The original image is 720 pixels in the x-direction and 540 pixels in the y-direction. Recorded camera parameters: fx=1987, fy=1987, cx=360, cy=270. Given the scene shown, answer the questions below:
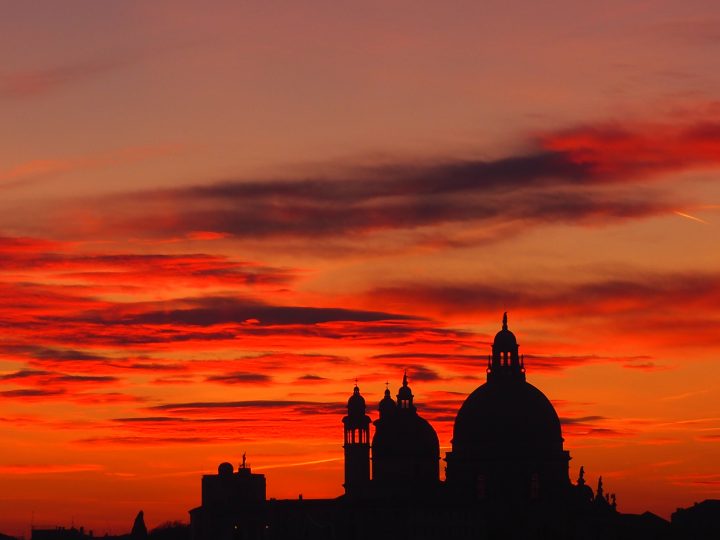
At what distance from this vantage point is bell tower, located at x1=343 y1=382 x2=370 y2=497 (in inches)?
6806

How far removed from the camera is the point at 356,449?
173 m

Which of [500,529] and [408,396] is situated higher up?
[408,396]

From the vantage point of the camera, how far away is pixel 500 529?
159 m

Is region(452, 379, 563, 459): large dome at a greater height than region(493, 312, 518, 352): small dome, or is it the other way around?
region(493, 312, 518, 352): small dome

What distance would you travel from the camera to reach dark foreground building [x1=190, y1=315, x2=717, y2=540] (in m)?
161

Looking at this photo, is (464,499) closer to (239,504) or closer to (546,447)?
(546,447)

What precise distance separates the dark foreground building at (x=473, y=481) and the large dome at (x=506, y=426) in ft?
0.27

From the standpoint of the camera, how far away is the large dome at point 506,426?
162 meters

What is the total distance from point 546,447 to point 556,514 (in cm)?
577

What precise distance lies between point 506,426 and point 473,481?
562cm

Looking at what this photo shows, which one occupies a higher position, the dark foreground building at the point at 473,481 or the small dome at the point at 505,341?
the small dome at the point at 505,341

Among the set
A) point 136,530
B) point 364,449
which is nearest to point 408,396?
point 364,449

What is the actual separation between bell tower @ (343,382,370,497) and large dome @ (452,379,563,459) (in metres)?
12.1

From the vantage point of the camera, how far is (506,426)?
16188 centimetres
